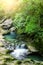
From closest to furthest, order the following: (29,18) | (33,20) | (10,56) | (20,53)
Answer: (10,56) < (20,53) < (33,20) < (29,18)

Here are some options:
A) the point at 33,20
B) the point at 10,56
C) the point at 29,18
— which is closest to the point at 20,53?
the point at 10,56

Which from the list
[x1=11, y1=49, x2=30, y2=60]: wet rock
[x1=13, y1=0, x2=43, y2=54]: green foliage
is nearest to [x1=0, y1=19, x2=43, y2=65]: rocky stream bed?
[x1=11, y1=49, x2=30, y2=60]: wet rock

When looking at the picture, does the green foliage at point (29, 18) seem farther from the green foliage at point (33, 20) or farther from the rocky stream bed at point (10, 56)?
the rocky stream bed at point (10, 56)

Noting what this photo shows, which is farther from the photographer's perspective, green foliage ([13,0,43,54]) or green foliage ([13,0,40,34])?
green foliage ([13,0,40,34])

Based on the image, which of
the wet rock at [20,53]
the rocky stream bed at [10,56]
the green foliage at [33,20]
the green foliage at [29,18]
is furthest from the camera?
the green foliage at [29,18]

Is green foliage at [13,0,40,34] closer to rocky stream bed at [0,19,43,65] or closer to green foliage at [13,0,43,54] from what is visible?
green foliage at [13,0,43,54]

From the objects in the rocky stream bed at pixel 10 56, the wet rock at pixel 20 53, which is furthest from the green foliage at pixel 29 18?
the wet rock at pixel 20 53

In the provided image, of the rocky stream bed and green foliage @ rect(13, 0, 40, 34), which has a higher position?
green foliage @ rect(13, 0, 40, 34)

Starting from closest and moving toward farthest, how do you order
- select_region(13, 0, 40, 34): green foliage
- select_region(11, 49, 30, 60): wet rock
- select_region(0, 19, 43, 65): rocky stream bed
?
select_region(0, 19, 43, 65): rocky stream bed < select_region(11, 49, 30, 60): wet rock < select_region(13, 0, 40, 34): green foliage

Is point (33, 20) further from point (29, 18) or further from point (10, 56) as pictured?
point (10, 56)

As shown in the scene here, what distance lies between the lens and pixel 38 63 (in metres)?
12.4

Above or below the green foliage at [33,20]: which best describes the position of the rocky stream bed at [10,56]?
below

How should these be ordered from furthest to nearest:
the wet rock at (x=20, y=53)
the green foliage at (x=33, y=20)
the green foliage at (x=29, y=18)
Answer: the green foliage at (x=29, y=18) < the green foliage at (x=33, y=20) < the wet rock at (x=20, y=53)

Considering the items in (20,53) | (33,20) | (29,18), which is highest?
(29,18)
